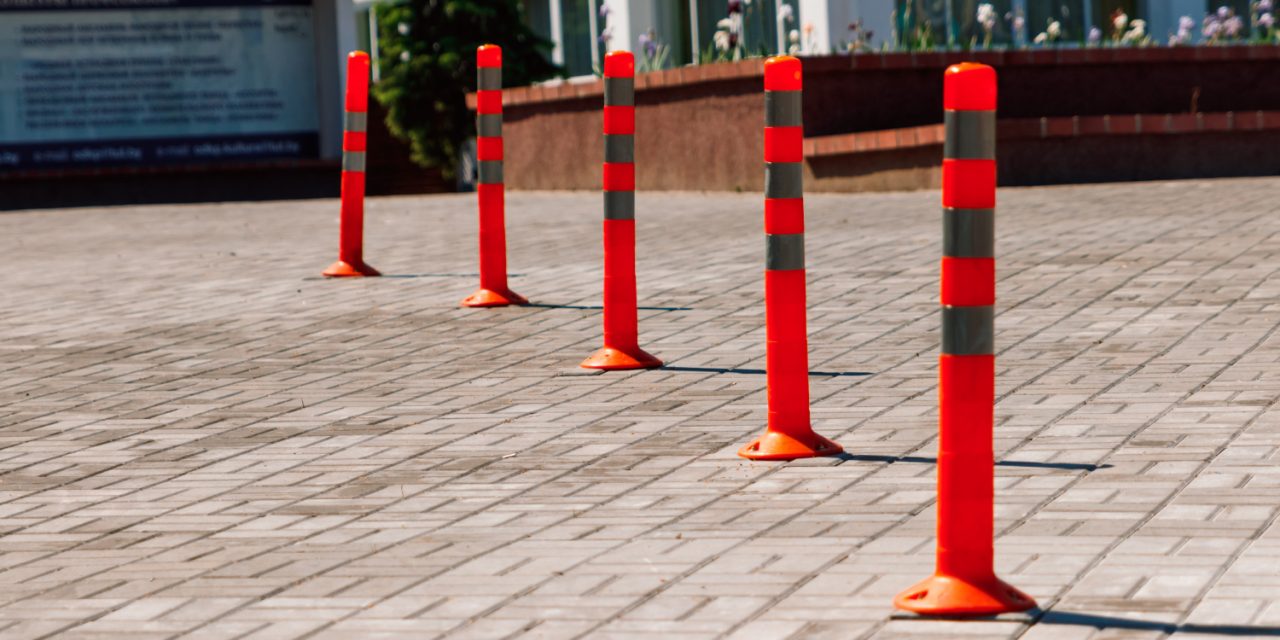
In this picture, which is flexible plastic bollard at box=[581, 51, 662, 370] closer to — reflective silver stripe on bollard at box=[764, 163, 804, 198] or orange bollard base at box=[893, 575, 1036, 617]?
reflective silver stripe on bollard at box=[764, 163, 804, 198]

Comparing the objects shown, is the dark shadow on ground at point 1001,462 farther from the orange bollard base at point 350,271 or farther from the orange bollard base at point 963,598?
the orange bollard base at point 350,271

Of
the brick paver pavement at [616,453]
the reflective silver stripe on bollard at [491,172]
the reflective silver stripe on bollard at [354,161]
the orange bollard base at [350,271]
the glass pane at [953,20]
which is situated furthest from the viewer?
the glass pane at [953,20]

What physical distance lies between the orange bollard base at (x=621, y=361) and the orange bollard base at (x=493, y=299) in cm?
228

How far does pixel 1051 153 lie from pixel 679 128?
3.83m

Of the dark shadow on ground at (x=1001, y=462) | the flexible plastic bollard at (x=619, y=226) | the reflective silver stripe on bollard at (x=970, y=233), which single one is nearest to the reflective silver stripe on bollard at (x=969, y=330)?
the reflective silver stripe on bollard at (x=970, y=233)

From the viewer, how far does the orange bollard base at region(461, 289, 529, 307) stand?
34.1 feet

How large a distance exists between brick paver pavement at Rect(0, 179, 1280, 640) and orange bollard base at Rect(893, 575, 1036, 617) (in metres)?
0.05

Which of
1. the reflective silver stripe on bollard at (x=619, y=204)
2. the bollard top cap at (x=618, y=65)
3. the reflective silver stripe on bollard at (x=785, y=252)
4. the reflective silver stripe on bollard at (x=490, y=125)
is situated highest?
the bollard top cap at (x=618, y=65)

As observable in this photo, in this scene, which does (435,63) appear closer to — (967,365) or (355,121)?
(355,121)

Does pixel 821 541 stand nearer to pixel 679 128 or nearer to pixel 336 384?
pixel 336 384

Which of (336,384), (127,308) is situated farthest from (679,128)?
(336,384)

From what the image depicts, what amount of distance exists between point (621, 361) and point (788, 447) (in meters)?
2.08

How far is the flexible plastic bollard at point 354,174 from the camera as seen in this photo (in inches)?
469

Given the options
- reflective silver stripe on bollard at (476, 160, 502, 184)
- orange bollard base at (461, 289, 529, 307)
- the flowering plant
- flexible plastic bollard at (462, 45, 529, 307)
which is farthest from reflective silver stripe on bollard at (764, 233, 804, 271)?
the flowering plant
